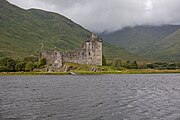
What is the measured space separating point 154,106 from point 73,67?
83.5m

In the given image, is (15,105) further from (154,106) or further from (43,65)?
(43,65)

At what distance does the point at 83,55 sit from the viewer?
407 ft

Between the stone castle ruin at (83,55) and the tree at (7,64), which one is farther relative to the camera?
the tree at (7,64)

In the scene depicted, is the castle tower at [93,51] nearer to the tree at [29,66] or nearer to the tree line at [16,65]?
the tree line at [16,65]

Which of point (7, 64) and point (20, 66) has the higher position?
point (7, 64)

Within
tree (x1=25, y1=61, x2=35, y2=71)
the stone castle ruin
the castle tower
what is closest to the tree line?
tree (x1=25, y1=61, x2=35, y2=71)

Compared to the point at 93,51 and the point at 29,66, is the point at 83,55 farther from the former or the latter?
the point at 29,66

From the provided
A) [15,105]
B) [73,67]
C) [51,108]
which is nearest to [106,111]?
[51,108]

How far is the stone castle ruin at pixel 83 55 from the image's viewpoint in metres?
121

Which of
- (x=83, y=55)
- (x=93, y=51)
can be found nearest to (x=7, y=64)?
(x=83, y=55)

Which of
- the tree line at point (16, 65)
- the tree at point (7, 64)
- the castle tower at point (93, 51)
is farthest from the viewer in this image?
the castle tower at point (93, 51)

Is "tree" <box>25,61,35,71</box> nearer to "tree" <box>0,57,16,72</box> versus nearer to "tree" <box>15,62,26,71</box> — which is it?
"tree" <box>15,62,26,71</box>

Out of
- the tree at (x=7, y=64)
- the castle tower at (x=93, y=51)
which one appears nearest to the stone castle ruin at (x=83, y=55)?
Answer: the castle tower at (x=93, y=51)

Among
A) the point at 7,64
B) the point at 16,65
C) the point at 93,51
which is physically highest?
the point at 93,51
